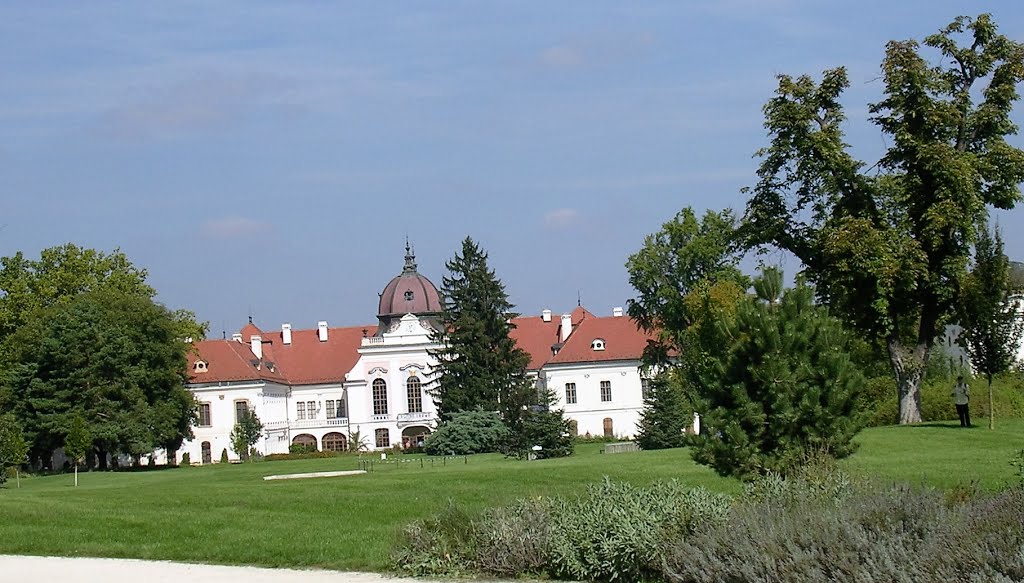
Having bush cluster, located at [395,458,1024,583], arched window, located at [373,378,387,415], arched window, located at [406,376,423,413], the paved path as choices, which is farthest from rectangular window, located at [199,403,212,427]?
bush cluster, located at [395,458,1024,583]

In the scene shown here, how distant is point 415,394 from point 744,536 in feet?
258

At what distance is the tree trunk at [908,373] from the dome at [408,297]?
53225 millimetres

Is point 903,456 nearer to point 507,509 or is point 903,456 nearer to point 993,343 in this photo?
point 993,343

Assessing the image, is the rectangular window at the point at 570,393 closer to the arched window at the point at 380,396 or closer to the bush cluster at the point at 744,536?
the arched window at the point at 380,396

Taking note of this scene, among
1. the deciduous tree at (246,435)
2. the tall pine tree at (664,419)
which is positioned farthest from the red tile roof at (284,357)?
the tall pine tree at (664,419)

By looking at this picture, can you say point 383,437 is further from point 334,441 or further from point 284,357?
point 284,357

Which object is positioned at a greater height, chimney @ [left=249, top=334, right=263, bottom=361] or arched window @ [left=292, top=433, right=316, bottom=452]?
A: chimney @ [left=249, top=334, right=263, bottom=361]

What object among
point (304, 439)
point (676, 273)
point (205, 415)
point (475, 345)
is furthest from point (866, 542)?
point (304, 439)

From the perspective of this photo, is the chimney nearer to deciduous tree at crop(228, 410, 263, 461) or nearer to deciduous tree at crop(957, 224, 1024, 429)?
deciduous tree at crop(228, 410, 263, 461)

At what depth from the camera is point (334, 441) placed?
89812 mm

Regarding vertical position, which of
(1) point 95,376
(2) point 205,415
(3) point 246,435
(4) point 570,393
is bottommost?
(3) point 246,435

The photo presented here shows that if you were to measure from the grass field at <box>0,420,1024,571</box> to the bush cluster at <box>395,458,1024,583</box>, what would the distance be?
3.93 feet

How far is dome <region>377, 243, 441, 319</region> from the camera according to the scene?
294 feet

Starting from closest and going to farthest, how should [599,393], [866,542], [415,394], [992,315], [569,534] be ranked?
[866,542] < [569,534] < [992,315] < [599,393] < [415,394]
